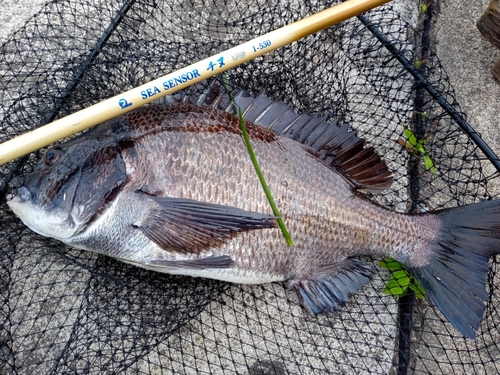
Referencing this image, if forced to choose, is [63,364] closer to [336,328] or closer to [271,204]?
[271,204]

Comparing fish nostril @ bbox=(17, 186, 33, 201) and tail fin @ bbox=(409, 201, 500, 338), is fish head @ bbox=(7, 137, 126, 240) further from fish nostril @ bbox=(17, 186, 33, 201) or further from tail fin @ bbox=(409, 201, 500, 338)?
tail fin @ bbox=(409, 201, 500, 338)

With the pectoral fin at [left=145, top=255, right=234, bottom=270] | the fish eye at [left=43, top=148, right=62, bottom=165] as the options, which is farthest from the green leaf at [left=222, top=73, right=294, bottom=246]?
the fish eye at [left=43, top=148, right=62, bottom=165]

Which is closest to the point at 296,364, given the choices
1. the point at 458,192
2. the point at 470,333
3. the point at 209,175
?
the point at 470,333

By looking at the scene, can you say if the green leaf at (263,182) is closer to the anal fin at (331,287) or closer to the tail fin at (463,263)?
the anal fin at (331,287)

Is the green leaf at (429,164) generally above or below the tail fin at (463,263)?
above

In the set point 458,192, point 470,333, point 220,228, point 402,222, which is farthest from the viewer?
point 458,192

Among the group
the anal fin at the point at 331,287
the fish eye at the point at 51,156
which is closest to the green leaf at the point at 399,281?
the anal fin at the point at 331,287

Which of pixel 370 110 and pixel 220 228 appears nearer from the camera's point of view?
pixel 220 228
